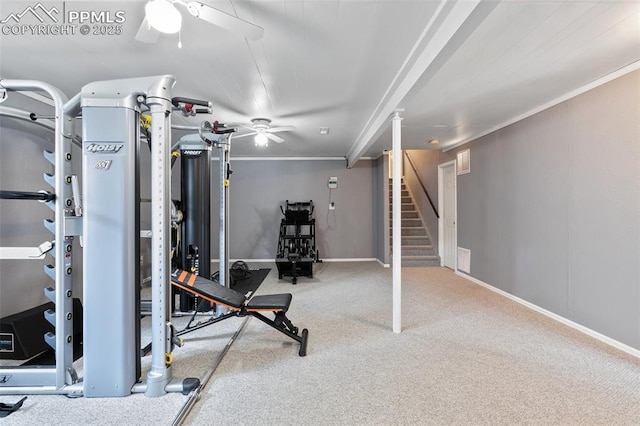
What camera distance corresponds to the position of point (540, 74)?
252 cm

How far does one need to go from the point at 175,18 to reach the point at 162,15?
59 millimetres

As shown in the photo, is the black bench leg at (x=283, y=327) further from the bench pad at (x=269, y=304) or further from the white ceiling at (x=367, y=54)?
the white ceiling at (x=367, y=54)

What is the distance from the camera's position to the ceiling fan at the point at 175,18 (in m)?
1.39

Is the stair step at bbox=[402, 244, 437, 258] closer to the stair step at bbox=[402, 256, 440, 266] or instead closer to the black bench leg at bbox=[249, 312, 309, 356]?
the stair step at bbox=[402, 256, 440, 266]

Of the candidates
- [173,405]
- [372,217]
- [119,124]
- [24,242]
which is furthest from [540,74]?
[24,242]

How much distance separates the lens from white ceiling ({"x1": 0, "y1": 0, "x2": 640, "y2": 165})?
5.77ft

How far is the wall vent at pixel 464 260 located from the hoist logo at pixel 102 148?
17.0 feet

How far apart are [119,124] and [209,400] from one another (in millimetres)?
1960

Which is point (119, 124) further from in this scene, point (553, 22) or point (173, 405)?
point (553, 22)

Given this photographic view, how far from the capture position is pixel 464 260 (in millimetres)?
5055

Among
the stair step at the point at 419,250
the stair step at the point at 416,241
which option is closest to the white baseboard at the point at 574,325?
the stair step at the point at 419,250

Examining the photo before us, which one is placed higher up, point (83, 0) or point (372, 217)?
point (83, 0)

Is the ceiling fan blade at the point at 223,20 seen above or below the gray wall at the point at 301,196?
above

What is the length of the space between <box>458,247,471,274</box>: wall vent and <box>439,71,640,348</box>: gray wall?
0.57 meters
